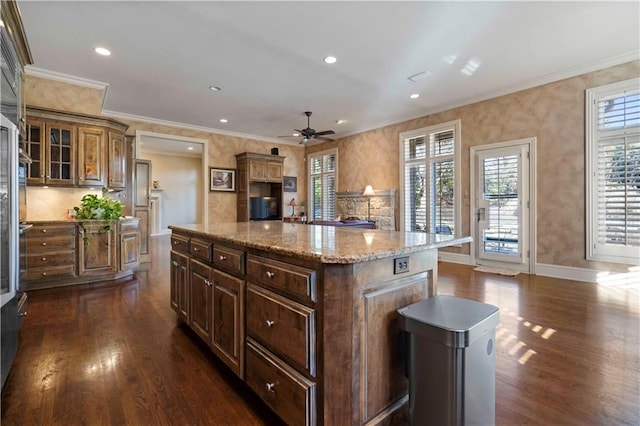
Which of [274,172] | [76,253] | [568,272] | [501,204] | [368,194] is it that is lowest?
[568,272]

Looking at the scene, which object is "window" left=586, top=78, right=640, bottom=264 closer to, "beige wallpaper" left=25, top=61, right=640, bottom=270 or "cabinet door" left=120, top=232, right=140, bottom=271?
"beige wallpaper" left=25, top=61, right=640, bottom=270

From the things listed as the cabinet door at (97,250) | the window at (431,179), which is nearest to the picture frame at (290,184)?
the window at (431,179)

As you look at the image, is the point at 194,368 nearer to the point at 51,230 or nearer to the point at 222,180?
the point at 51,230

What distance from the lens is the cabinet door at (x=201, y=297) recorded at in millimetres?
2094

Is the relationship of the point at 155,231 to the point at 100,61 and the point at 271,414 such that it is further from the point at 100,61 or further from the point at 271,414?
the point at 271,414

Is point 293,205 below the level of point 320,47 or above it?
below

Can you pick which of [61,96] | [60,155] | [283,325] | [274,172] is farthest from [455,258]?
[61,96]

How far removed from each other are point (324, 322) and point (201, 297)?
4.43 ft

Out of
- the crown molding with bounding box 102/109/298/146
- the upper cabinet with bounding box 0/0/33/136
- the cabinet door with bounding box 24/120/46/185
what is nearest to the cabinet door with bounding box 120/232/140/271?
the cabinet door with bounding box 24/120/46/185

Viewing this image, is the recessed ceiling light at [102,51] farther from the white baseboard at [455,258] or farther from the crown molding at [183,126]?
the white baseboard at [455,258]

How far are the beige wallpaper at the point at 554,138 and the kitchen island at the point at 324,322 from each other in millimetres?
3919

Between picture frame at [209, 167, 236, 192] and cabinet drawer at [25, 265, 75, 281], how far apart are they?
3.61 meters

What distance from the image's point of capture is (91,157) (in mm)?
4434

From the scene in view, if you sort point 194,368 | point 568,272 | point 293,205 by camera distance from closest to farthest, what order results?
point 194,368 → point 568,272 → point 293,205
